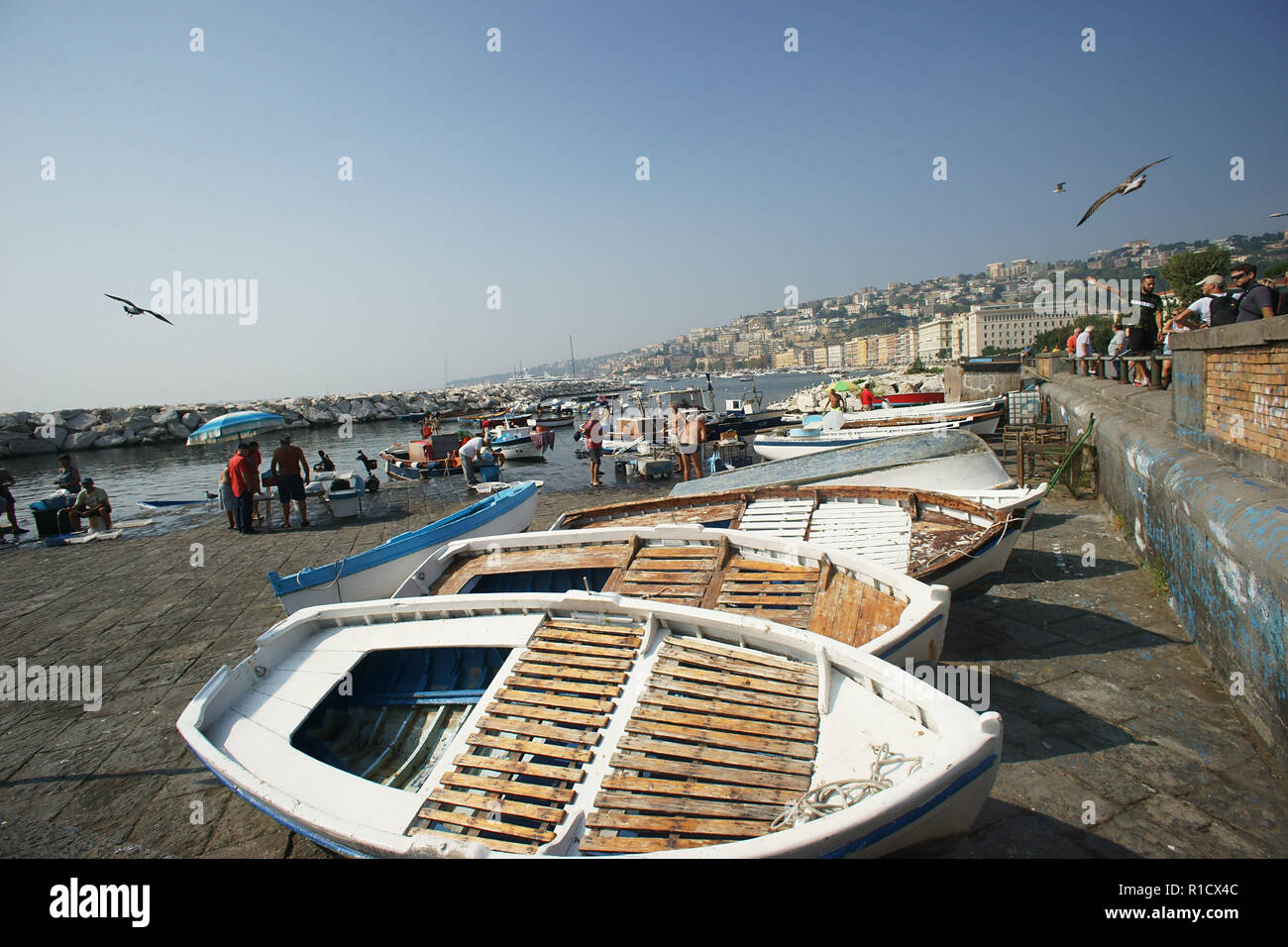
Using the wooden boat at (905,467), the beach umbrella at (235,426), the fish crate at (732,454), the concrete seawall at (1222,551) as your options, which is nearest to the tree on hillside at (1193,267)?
the fish crate at (732,454)

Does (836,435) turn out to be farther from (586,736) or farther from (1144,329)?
(586,736)

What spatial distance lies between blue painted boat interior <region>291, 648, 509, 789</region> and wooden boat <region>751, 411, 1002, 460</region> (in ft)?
33.1

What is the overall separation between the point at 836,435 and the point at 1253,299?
8.43m

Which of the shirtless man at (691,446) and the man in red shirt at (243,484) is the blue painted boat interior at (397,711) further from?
the man in red shirt at (243,484)

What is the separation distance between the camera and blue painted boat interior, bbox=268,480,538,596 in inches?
285

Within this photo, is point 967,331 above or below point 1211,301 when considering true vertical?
above

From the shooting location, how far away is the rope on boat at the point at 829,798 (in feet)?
8.55

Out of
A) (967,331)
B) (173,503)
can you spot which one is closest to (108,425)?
(173,503)

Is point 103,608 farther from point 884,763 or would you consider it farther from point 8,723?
point 884,763

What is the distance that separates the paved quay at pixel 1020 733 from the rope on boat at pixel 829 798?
315 mm

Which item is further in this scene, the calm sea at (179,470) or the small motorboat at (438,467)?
the calm sea at (179,470)

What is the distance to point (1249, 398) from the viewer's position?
4.76m
